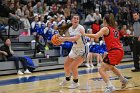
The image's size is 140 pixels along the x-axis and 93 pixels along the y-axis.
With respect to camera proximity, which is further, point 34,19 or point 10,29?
point 34,19

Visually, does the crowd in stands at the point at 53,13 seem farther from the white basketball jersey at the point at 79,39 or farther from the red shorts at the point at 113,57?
the red shorts at the point at 113,57

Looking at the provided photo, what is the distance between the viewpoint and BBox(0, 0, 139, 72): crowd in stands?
51.8ft

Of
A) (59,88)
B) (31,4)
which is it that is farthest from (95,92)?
(31,4)

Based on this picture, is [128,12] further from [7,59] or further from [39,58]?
[7,59]

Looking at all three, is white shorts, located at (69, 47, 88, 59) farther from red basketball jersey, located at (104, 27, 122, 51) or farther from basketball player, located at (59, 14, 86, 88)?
red basketball jersey, located at (104, 27, 122, 51)

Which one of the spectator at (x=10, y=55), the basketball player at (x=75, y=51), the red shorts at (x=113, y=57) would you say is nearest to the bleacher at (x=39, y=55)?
the spectator at (x=10, y=55)

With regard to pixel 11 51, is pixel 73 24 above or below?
above

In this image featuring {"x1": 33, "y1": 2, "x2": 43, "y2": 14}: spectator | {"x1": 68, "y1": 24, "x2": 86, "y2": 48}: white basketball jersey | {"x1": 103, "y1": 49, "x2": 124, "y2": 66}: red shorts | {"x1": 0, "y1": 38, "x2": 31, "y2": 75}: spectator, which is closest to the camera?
{"x1": 103, "y1": 49, "x2": 124, "y2": 66}: red shorts

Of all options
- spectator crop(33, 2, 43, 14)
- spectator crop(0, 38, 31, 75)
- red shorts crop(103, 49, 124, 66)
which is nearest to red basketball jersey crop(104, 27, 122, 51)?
red shorts crop(103, 49, 124, 66)

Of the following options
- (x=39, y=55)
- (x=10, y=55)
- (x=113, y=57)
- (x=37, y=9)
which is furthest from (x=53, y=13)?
(x=113, y=57)

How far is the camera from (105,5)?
77.0ft

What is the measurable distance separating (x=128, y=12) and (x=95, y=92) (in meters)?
18.2

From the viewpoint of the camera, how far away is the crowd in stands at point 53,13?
1578 cm

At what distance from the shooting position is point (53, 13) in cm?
1792
